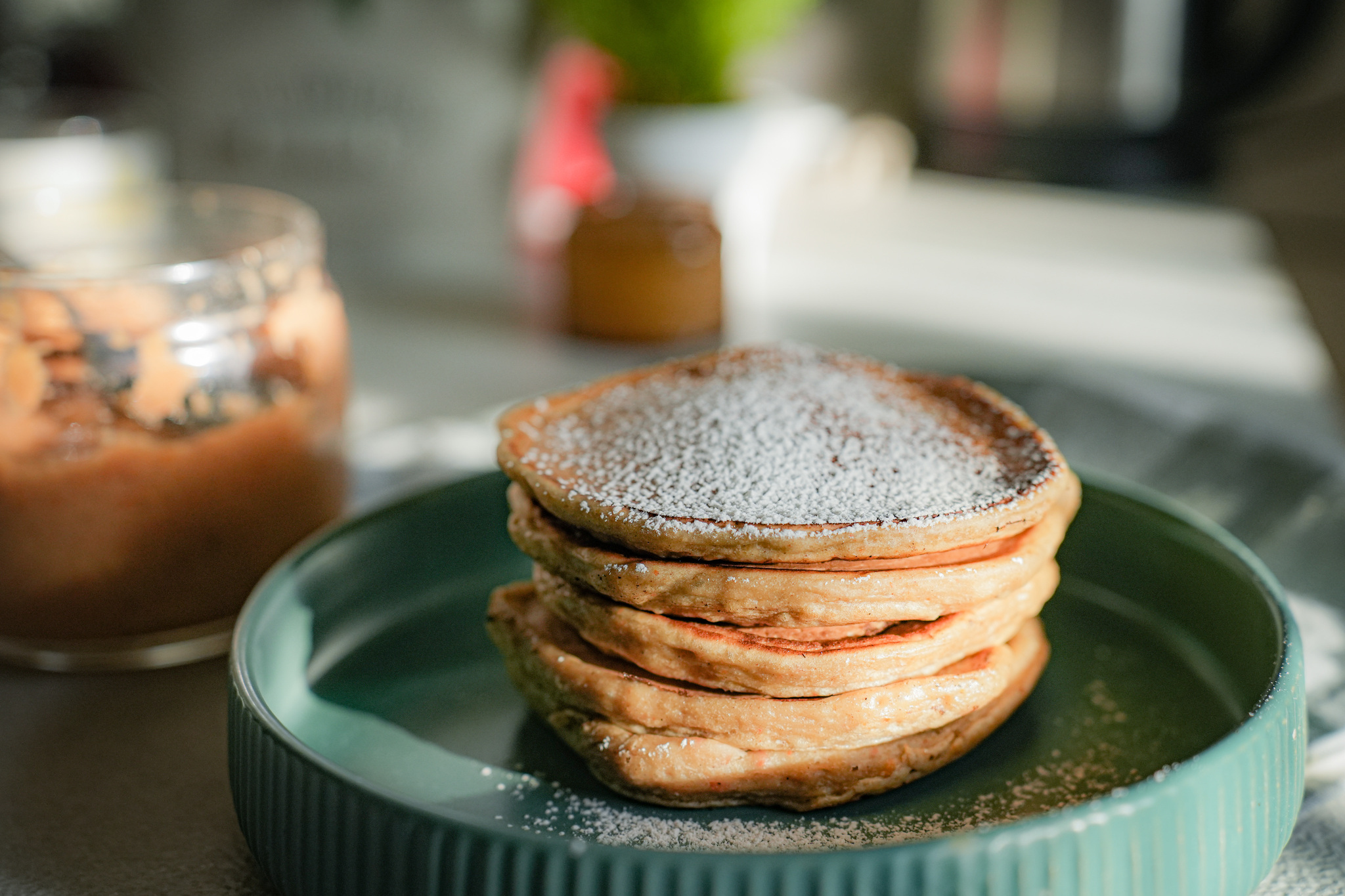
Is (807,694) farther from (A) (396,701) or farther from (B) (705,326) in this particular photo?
(B) (705,326)

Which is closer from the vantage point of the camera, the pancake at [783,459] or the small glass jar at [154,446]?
the pancake at [783,459]

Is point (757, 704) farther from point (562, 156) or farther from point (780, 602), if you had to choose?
point (562, 156)

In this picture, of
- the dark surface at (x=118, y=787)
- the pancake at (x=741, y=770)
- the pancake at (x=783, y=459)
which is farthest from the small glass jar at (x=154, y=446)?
the pancake at (x=741, y=770)

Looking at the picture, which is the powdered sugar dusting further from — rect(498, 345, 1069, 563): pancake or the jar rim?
the jar rim

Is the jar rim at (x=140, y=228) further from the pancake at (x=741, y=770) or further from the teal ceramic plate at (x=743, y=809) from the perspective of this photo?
the pancake at (x=741, y=770)

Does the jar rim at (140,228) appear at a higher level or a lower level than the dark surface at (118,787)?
higher

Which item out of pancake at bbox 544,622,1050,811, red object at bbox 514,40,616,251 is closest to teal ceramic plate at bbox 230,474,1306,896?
pancake at bbox 544,622,1050,811
